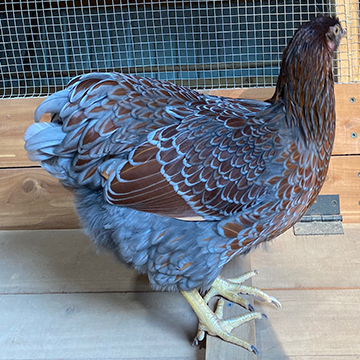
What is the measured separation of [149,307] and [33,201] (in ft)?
2.57

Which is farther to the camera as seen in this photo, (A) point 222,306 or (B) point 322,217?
(B) point 322,217

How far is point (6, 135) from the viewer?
5.24 ft

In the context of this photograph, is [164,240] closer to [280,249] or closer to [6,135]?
[280,249]

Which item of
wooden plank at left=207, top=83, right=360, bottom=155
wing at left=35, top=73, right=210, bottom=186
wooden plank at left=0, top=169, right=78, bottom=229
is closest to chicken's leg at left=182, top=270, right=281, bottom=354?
wing at left=35, top=73, right=210, bottom=186

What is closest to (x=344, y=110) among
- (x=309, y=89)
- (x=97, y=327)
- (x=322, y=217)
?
(x=322, y=217)

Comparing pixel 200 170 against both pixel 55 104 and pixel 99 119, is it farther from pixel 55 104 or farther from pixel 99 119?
pixel 55 104

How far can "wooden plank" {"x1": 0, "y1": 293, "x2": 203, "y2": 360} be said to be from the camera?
110 centimetres

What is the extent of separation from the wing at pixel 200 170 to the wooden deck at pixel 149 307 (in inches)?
16.9

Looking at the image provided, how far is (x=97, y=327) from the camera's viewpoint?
118 centimetres

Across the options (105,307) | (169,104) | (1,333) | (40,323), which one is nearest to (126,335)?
(105,307)

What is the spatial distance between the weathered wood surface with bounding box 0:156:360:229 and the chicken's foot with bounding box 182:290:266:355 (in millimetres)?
716

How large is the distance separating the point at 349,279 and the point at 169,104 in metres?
0.88

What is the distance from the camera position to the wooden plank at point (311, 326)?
107 cm

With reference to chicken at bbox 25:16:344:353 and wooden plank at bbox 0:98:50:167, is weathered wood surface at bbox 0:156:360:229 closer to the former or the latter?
wooden plank at bbox 0:98:50:167
